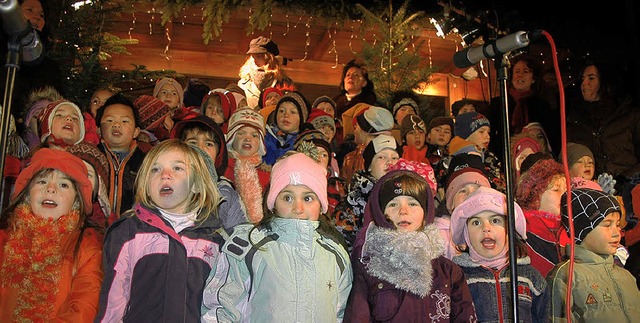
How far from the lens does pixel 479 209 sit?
3984 millimetres

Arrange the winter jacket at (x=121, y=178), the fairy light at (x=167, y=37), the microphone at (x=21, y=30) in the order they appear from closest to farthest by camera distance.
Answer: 1. the microphone at (x=21, y=30)
2. the winter jacket at (x=121, y=178)
3. the fairy light at (x=167, y=37)

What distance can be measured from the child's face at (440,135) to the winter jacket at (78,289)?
4103 mm

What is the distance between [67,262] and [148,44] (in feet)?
20.5

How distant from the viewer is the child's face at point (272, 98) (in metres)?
6.87

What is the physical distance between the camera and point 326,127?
21.8ft

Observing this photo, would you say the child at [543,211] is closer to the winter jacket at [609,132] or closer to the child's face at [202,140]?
the winter jacket at [609,132]

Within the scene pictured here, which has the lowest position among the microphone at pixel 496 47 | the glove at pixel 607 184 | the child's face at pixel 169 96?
the glove at pixel 607 184

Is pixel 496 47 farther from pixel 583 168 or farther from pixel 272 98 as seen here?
pixel 272 98

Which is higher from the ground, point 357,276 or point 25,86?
point 25,86

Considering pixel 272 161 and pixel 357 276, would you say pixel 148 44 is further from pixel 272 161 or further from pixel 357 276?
pixel 357 276

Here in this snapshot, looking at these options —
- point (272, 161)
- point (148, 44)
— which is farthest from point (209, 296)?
point (148, 44)

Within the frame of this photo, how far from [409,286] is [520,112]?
484 cm

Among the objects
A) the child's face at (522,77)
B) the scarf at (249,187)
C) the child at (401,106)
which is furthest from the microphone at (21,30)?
the child's face at (522,77)

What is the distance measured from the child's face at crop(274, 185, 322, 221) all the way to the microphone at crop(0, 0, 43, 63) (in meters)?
1.66
